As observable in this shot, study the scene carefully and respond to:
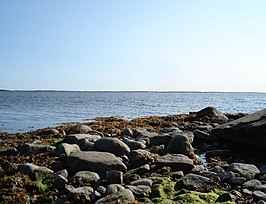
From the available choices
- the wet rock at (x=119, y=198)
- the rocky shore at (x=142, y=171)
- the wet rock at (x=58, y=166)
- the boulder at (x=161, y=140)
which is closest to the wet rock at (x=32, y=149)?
the rocky shore at (x=142, y=171)

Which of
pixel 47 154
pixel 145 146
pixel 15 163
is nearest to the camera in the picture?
pixel 15 163

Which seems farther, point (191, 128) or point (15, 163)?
point (191, 128)

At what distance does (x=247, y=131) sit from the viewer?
9664mm

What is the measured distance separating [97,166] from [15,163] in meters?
2.75

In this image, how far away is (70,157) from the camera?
7.77m

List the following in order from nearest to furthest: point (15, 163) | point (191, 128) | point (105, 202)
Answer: point (105, 202) < point (15, 163) < point (191, 128)

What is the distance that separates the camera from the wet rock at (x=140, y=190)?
5.93m

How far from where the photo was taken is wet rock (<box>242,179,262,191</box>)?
629cm

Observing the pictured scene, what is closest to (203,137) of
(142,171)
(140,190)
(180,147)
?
(180,147)

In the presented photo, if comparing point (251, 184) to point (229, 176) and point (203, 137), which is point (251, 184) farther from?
point (203, 137)

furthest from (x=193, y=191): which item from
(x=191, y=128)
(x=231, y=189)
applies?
(x=191, y=128)

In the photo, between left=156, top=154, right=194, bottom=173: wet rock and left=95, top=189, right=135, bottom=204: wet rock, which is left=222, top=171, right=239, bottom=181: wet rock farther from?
left=95, top=189, right=135, bottom=204: wet rock

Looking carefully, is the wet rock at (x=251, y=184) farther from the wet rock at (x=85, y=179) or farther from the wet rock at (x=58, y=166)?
the wet rock at (x=58, y=166)

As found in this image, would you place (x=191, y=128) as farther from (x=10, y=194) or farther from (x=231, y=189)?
(x=10, y=194)
